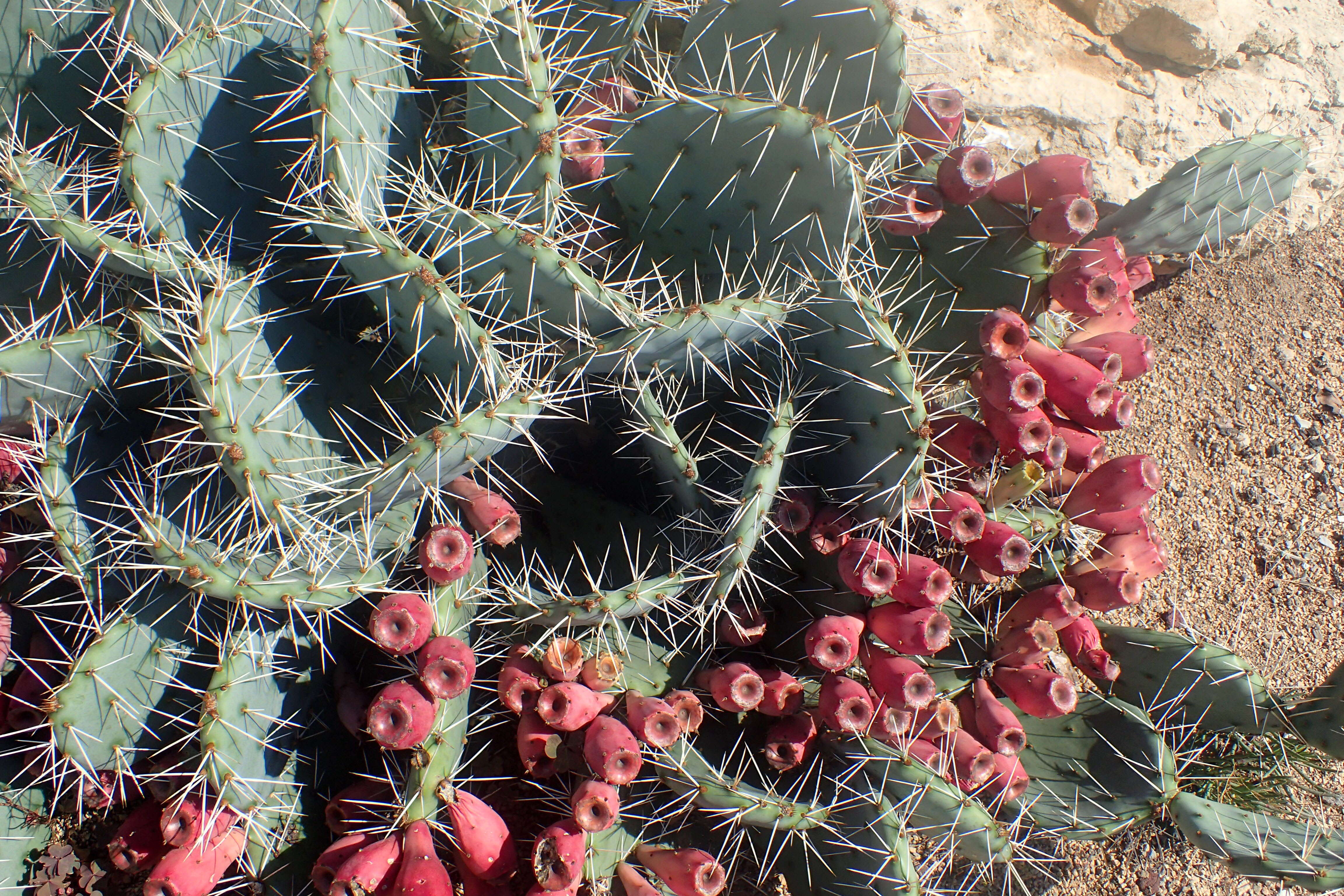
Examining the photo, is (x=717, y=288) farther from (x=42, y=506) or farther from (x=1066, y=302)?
(x=42, y=506)

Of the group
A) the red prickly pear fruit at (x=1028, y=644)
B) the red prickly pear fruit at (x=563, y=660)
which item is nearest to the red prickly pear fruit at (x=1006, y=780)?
the red prickly pear fruit at (x=1028, y=644)

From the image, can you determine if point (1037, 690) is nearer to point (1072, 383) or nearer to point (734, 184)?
→ point (1072, 383)

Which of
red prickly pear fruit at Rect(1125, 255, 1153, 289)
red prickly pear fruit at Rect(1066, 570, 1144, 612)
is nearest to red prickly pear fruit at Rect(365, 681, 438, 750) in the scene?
red prickly pear fruit at Rect(1066, 570, 1144, 612)

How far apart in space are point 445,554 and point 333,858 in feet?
2.46

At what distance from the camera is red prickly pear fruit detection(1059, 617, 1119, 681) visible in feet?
7.49

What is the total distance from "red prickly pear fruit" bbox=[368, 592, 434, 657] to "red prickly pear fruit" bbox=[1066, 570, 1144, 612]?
5.83 ft

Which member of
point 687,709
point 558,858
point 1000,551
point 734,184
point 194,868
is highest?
point 734,184

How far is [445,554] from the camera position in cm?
183

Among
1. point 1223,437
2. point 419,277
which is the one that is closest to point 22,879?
point 419,277

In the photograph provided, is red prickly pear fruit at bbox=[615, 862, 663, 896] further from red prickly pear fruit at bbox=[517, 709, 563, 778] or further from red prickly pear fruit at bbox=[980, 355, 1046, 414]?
red prickly pear fruit at bbox=[980, 355, 1046, 414]

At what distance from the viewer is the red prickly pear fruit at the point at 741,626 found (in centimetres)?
221

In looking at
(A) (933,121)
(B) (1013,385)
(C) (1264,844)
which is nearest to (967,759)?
(C) (1264,844)

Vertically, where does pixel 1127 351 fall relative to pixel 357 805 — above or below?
above

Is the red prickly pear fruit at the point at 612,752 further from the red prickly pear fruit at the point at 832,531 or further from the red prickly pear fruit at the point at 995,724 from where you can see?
the red prickly pear fruit at the point at 995,724
